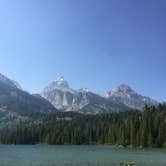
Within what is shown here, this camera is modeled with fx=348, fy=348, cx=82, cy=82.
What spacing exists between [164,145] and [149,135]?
912 cm

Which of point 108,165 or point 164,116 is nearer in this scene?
point 108,165

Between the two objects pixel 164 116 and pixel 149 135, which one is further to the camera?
pixel 164 116

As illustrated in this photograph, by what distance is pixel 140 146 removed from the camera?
18538cm

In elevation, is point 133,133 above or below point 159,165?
above

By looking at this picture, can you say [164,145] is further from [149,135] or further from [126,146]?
[126,146]

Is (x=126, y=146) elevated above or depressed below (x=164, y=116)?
below

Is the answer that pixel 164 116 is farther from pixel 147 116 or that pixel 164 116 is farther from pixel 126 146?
pixel 126 146

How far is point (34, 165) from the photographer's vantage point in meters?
77.5

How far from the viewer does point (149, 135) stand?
183625 millimetres

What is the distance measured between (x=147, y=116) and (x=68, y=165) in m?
125

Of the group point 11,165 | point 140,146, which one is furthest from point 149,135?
point 11,165

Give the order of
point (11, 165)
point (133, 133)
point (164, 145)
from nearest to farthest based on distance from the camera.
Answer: point (11, 165), point (164, 145), point (133, 133)

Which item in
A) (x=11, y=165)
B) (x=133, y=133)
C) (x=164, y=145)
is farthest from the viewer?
(x=133, y=133)

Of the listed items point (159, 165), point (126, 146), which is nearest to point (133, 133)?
point (126, 146)
